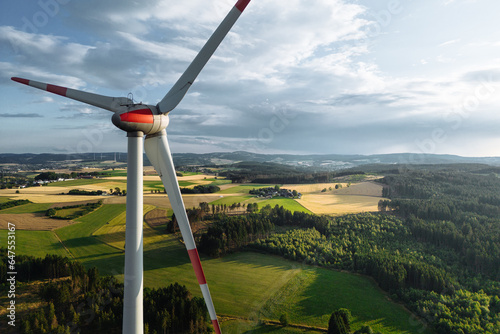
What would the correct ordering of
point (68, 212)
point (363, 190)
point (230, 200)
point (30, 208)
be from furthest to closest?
1. point (363, 190)
2. point (230, 200)
3. point (68, 212)
4. point (30, 208)

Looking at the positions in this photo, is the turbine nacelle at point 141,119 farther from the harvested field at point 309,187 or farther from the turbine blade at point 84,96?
the harvested field at point 309,187

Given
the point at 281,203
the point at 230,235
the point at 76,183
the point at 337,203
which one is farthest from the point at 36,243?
the point at 337,203

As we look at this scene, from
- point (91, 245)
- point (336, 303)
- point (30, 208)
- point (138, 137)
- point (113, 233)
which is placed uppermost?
point (138, 137)

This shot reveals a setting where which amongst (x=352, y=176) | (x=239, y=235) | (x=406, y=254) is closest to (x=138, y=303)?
(x=239, y=235)

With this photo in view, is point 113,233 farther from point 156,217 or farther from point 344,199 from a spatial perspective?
point 344,199

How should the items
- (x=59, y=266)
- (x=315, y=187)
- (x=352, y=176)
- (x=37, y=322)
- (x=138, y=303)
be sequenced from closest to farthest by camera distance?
(x=138, y=303) → (x=37, y=322) → (x=59, y=266) → (x=315, y=187) → (x=352, y=176)

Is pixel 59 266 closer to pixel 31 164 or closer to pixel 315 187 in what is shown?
pixel 315 187
